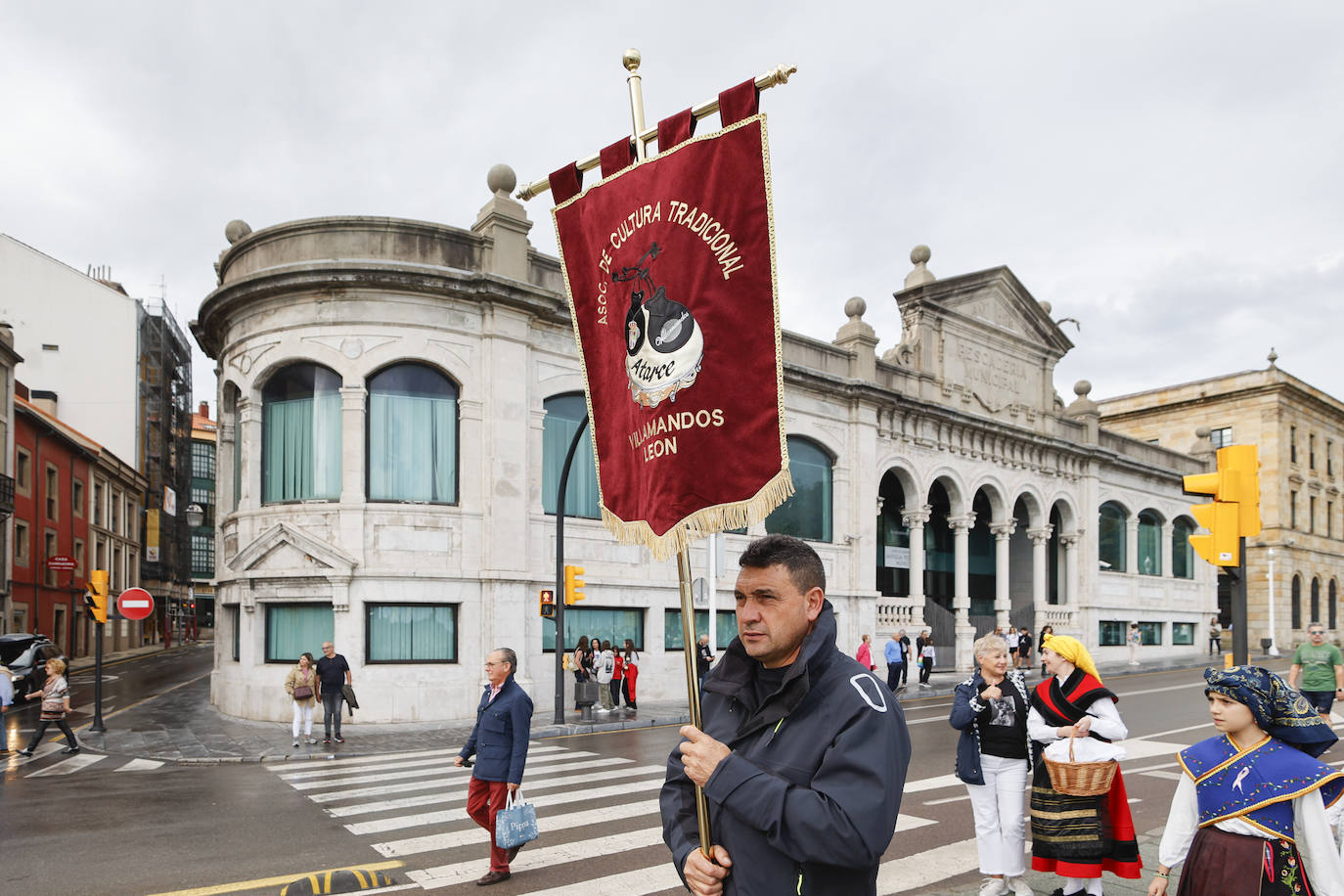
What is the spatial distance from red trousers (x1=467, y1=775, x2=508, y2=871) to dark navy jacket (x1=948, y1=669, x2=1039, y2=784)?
10.8 ft

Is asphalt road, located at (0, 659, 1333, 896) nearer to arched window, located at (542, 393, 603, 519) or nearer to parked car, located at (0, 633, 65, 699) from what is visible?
arched window, located at (542, 393, 603, 519)

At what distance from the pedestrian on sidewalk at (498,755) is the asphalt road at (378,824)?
25 cm

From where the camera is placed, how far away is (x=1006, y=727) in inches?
250

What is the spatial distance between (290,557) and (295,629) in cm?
145

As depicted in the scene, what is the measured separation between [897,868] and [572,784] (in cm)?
500

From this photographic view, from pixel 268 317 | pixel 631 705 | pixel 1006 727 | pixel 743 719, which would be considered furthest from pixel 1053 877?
pixel 268 317

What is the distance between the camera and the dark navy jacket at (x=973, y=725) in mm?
6402

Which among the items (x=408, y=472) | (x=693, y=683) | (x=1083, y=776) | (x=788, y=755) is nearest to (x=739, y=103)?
(x=693, y=683)

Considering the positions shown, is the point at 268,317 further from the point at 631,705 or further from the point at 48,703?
the point at 631,705

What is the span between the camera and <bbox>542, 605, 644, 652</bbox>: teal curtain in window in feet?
68.5

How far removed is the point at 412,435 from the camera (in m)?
20.1

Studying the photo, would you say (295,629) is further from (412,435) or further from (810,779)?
(810,779)

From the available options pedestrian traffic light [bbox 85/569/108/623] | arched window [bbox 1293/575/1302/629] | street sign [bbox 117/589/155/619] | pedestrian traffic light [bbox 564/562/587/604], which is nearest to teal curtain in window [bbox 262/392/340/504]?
street sign [bbox 117/589/155/619]

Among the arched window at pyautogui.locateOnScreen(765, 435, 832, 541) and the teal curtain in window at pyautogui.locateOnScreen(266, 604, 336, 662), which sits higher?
the arched window at pyautogui.locateOnScreen(765, 435, 832, 541)
